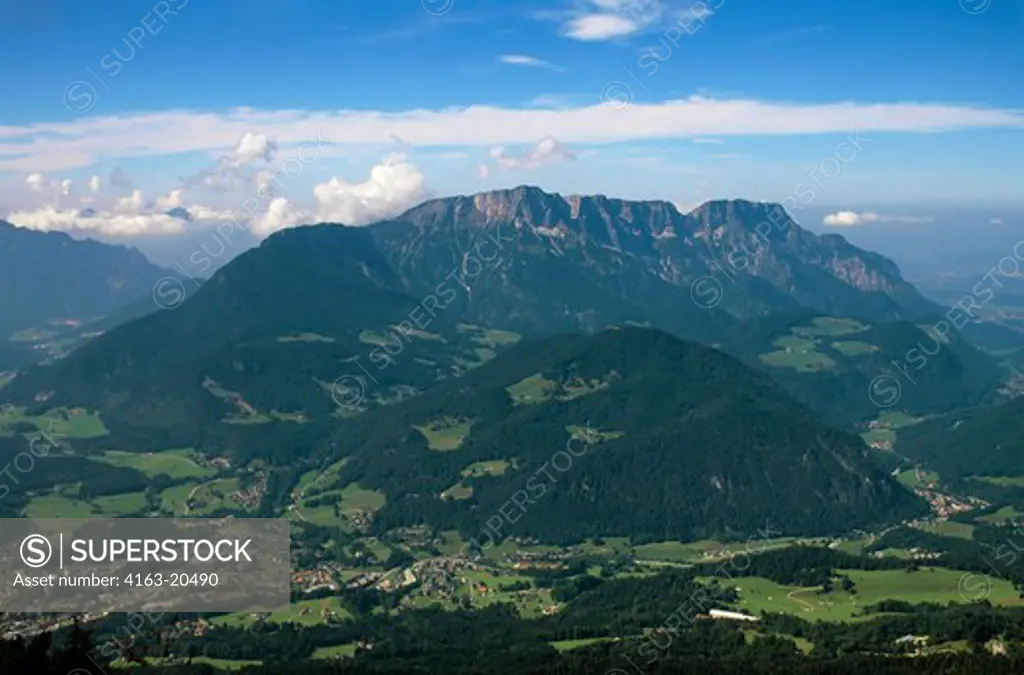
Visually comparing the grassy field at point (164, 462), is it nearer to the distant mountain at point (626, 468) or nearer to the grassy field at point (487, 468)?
the distant mountain at point (626, 468)

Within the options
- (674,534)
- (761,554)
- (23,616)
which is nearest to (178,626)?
(23,616)

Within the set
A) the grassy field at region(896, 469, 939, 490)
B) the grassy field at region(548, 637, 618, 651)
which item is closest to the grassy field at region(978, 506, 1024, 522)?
Result: the grassy field at region(896, 469, 939, 490)

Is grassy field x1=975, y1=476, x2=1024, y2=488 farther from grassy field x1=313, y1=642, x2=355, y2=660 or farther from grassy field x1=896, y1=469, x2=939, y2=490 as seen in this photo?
grassy field x1=313, y1=642, x2=355, y2=660

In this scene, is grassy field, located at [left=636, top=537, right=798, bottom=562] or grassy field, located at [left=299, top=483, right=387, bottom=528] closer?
grassy field, located at [left=636, top=537, right=798, bottom=562]

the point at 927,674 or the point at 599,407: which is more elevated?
the point at 599,407

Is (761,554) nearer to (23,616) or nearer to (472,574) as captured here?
(472,574)

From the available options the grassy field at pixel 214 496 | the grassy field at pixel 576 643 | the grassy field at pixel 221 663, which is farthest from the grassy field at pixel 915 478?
the grassy field at pixel 221 663
